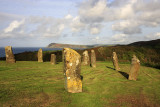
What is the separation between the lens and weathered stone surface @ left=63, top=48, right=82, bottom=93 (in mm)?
10469

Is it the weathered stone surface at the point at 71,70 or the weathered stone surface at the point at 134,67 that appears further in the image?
the weathered stone surface at the point at 134,67

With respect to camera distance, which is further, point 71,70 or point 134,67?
point 134,67

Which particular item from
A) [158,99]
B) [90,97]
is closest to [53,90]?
[90,97]

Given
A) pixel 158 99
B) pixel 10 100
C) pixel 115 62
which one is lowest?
pixel 158 99

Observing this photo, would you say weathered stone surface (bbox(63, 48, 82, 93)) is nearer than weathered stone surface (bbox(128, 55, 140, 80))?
Yes

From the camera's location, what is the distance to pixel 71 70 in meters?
10.5

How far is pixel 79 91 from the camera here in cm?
1091

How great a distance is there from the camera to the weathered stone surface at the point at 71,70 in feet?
34.3

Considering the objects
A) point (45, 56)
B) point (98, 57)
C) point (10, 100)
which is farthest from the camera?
point (45, 56)

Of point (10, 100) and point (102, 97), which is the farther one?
point (102, 97)

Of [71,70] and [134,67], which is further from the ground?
[71,70]

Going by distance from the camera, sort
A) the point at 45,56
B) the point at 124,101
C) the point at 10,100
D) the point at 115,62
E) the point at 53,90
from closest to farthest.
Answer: the point at 10,100 < the point at 124,101 < the point at 53,90 < the point at 115,62 < the point at 45,56

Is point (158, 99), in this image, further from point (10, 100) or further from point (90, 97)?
point (10, 100)

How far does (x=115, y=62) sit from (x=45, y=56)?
26950mm
